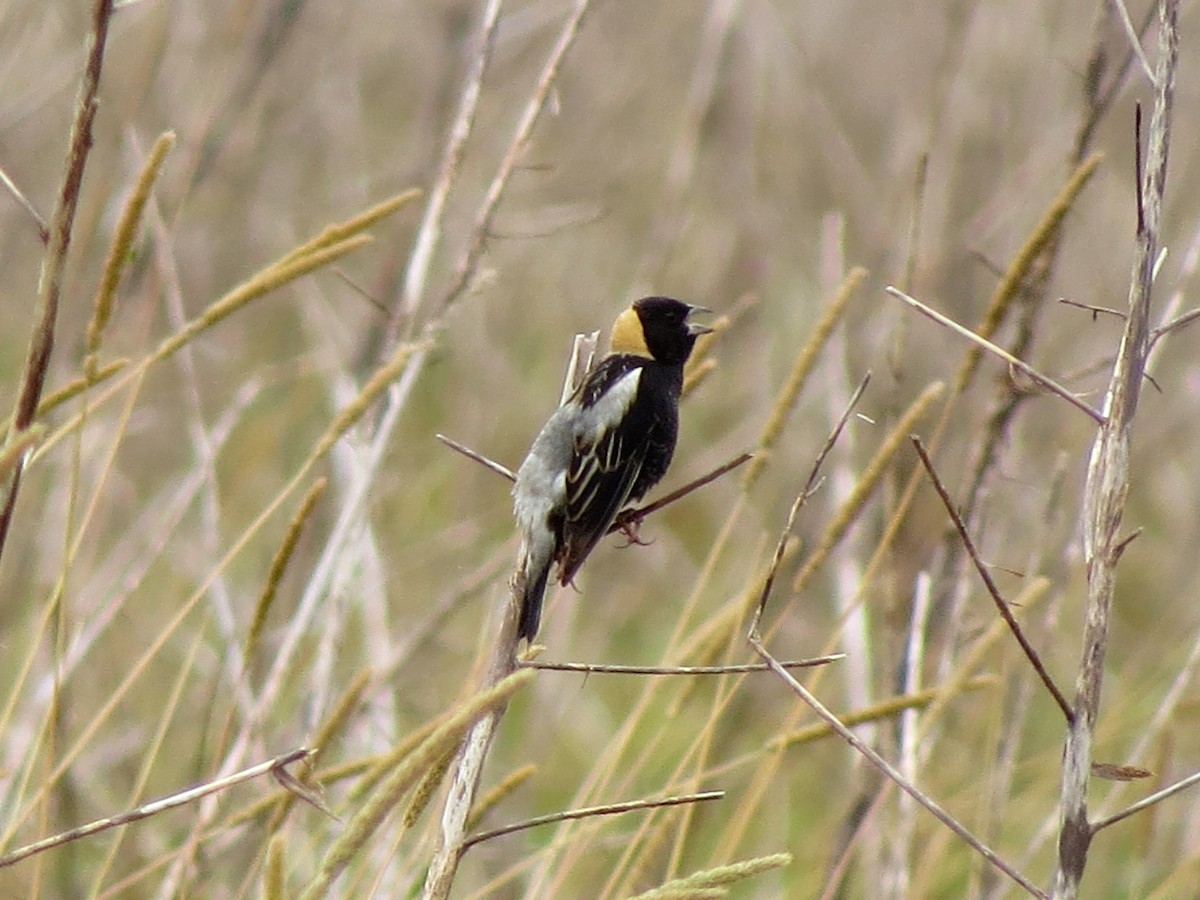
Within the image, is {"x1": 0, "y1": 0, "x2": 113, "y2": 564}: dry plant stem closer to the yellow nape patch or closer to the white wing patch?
the white wing patch

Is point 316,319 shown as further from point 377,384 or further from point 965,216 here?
point 377,384

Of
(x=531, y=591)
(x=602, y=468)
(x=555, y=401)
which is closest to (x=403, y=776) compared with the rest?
(x=531, y=591)

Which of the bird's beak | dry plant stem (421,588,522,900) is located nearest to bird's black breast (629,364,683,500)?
the bird's beak

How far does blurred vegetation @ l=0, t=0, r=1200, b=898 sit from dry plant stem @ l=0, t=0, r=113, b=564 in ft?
0.66

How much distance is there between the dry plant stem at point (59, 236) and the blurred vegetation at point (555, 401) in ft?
0.66

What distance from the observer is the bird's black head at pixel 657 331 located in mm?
3166

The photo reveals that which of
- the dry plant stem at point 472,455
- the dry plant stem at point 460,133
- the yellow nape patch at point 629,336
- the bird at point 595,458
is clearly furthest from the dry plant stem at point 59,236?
the yellow nape patch at point 629,336

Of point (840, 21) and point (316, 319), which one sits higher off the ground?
point (840, 21)

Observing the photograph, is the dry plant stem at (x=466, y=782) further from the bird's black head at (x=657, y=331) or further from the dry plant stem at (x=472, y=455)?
the bird's black head at (x=657, y=331)

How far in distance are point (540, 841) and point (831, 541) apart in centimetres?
314

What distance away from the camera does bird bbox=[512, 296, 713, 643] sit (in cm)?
240

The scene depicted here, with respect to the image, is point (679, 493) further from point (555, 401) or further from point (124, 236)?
point (555, 401)

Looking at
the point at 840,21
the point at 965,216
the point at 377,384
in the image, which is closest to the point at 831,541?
the point at 377,384

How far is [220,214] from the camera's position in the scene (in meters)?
5.36
